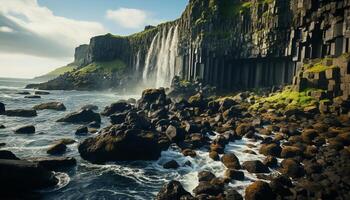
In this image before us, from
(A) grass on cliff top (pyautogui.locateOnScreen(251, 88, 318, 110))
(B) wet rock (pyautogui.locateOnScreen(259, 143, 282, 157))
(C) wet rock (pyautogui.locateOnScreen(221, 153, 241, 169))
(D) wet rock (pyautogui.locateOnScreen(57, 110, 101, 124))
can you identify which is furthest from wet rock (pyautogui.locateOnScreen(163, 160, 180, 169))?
(A) grass on cliff top (pyautogui.locateOnScreen(251, 88, 318, 110))

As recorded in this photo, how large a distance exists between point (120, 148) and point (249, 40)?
54.3 meters

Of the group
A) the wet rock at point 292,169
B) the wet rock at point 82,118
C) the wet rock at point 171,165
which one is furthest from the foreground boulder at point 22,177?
the wet rock at point 82,118

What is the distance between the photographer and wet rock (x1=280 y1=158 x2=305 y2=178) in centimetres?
2408

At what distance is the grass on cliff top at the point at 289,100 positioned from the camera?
48281 mm

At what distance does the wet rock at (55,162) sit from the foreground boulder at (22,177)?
277cm

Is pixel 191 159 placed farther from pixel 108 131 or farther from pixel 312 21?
pixel 312 21

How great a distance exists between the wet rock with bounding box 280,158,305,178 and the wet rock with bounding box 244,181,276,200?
477cm

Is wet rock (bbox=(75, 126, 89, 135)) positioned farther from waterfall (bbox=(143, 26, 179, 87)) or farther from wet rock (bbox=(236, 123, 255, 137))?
waterfall (bbox=(143, 26, 179, 87))

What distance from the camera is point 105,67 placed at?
6506 inches

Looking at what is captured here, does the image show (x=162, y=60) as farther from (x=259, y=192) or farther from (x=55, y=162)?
(x=259, y=192)

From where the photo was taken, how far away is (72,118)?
52375mm

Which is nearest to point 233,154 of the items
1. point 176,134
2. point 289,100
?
point 176,134

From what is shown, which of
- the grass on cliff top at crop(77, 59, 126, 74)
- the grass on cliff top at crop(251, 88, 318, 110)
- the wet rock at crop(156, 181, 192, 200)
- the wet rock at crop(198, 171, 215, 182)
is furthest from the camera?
the grass on cliff top at crop(77, 59, 126, 74)

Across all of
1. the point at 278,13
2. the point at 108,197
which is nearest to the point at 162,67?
the point at 278,13
